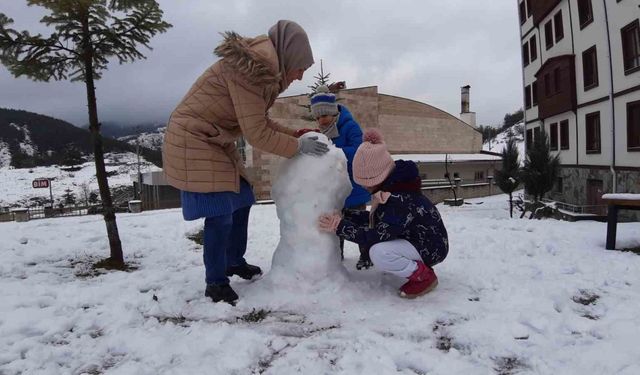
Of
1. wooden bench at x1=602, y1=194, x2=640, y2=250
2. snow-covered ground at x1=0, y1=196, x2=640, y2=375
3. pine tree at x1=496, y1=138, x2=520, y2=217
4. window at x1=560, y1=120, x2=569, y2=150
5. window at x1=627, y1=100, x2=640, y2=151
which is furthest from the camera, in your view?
pine tree at x1=496, y1=138, x2=520, y2=217

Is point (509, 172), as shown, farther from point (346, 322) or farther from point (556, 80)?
point (346, 322)

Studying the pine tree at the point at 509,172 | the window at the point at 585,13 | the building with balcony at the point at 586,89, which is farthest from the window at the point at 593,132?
the window at the point at 585,13

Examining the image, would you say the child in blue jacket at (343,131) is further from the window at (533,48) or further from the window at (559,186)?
the window at (533,48)

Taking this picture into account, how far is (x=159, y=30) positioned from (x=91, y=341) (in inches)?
148

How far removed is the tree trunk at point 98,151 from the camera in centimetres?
481

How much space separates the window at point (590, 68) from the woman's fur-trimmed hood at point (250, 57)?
19.5 meters

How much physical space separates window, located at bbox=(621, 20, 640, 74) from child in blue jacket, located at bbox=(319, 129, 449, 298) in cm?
1603

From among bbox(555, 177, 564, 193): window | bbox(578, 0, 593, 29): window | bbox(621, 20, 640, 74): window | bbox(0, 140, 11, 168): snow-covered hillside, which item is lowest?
bbox(555, 177, 564, 193): window

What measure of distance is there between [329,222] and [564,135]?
2275cm

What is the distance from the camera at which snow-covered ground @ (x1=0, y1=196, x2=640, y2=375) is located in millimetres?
2166

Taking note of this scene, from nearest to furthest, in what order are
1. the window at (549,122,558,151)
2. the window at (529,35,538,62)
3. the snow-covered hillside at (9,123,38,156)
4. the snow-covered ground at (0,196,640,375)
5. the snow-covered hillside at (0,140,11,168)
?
the snow-covered ground at (0,196,640,375), the window at (549,122,558,151), the window at (529,35,538,62), the snow-covered hillside at (0,140,11,168), the snow-covered hillside at (9,123,38,156)

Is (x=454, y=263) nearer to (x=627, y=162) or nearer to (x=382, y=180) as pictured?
(x=382, y=180)

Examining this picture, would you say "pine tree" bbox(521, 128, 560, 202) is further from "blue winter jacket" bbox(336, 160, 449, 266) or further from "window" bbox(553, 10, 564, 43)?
"blue winter jacket" bbox(336, 160, 449, 266)

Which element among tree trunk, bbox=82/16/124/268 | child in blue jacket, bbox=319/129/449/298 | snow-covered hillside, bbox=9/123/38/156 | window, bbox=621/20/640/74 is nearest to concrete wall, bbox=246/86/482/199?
window, bbox=621/20/640/74
